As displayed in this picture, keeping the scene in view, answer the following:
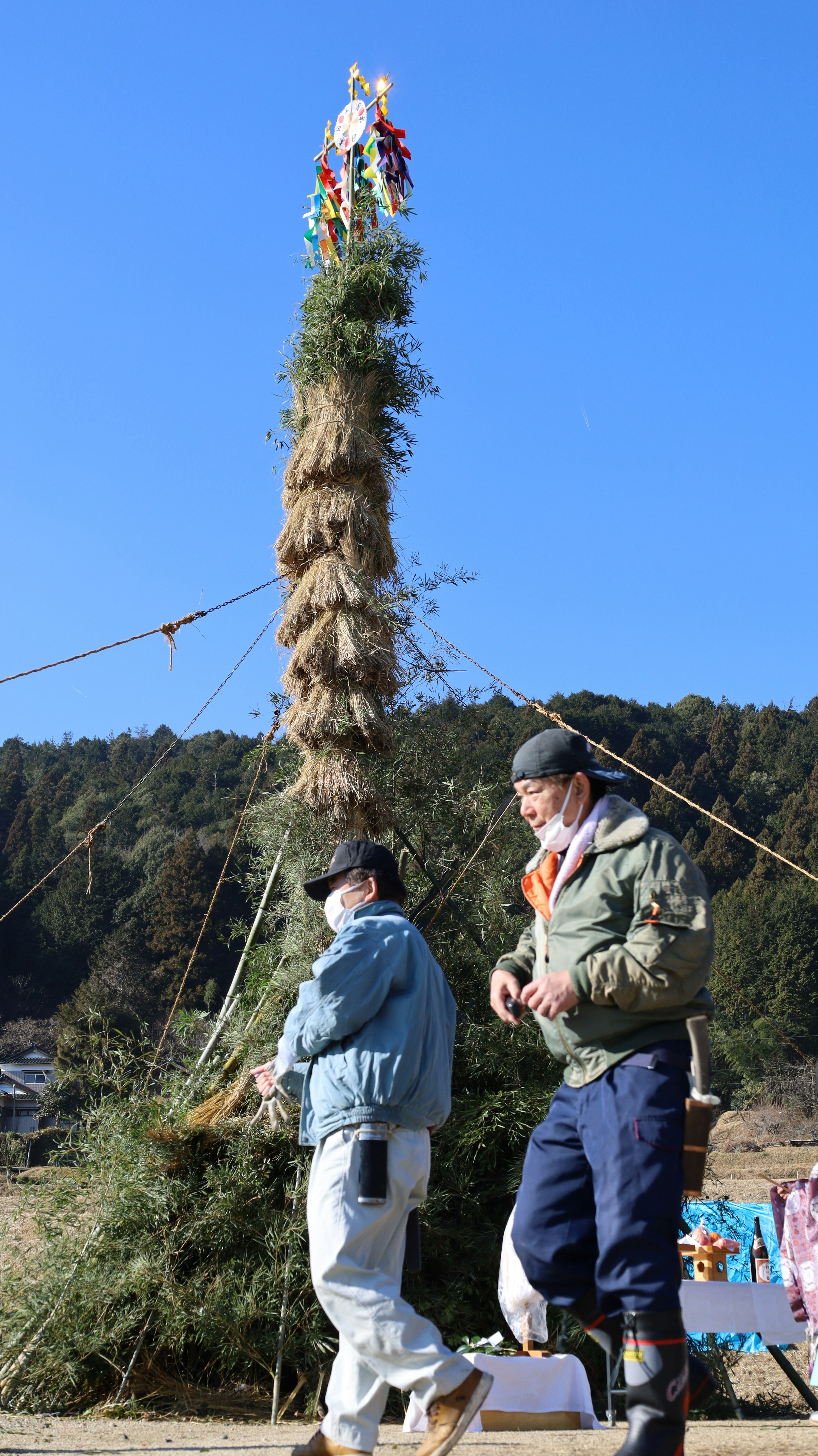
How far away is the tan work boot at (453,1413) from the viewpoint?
7.54 ft

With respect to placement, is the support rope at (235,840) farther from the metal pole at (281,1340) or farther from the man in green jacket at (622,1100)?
the man in green jacket at (622,1100)

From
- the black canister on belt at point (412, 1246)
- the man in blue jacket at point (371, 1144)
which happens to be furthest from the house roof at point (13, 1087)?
the man in blue jacket at point (371, 1144)

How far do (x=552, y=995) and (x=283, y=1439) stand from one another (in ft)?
6.56

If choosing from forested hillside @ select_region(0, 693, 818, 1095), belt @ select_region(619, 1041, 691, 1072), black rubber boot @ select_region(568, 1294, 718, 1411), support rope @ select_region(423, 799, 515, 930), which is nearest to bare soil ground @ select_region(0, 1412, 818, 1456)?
black rubber boot @ select_region(568, 1294, 718, 1411)

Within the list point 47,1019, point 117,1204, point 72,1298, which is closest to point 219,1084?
point 117,1204

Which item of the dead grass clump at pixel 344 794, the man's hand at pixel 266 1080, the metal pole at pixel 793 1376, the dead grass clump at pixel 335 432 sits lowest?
the metal pole at pixel 793 1376

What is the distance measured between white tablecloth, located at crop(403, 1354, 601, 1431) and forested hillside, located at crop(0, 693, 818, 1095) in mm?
23395

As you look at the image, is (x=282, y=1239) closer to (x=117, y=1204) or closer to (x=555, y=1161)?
(x=117, y=1204)

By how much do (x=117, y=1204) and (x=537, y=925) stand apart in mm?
2855

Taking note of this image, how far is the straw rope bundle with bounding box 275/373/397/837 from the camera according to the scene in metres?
5.44

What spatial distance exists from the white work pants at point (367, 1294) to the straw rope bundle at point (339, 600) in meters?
2.84

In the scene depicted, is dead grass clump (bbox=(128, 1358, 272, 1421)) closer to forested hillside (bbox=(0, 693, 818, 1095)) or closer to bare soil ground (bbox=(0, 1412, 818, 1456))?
bare soil ground (bbox=(0, 1412, 818, 1456))

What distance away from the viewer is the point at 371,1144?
99.3 inches

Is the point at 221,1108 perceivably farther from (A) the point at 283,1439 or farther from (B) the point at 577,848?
(B) the point at 577,848
